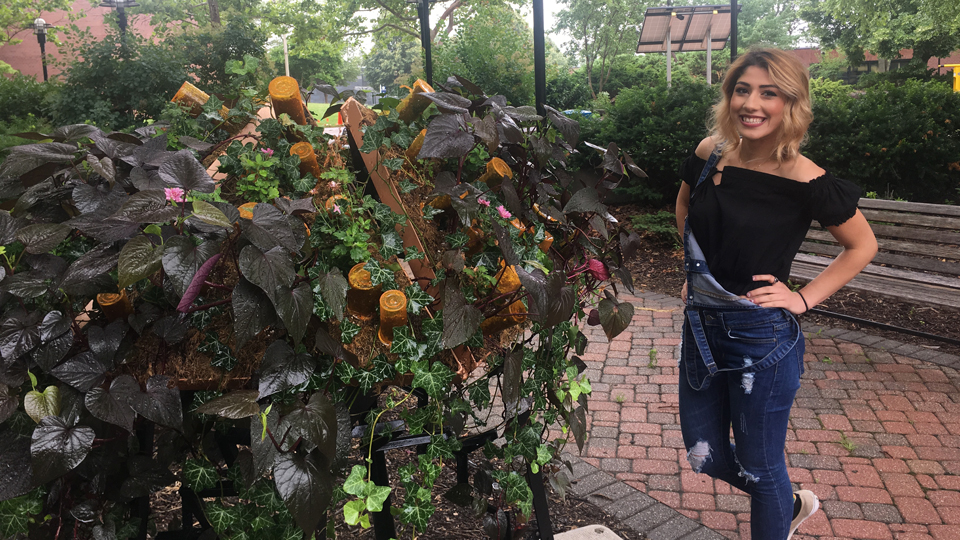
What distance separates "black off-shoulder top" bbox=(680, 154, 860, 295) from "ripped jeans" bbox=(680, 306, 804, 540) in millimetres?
151

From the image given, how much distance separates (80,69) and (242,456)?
33.7 ft

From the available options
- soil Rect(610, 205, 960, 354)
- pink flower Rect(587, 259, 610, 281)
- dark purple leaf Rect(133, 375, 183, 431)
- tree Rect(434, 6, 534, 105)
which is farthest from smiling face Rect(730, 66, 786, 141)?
tree Rect(434, 6, 534, 105)

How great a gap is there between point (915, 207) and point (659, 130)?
3.27 metres

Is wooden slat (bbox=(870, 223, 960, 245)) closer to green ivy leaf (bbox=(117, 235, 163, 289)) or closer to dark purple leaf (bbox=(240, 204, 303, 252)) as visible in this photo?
dark purple leaf (bbox=(240, 204, 303, 252))

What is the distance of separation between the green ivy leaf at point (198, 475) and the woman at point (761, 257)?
153 centimetres

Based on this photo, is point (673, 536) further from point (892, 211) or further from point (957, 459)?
point (892, 211)

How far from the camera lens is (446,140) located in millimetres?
1358

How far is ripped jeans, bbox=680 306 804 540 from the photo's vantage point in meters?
2.03

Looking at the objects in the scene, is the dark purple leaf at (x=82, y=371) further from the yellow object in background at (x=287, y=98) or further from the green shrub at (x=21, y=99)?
the green shrub at (x=21, y=99)

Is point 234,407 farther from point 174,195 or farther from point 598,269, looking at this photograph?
point 598,269

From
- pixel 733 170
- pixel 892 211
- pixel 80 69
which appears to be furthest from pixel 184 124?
pixel 80 69

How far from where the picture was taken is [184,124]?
189cm

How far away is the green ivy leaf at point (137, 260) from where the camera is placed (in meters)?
1.10

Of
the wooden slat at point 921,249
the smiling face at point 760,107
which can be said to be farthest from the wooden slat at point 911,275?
the smiling face at point 760,107
